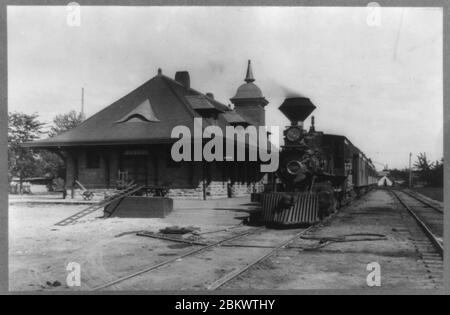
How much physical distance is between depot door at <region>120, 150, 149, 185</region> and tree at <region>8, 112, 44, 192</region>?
1380cm

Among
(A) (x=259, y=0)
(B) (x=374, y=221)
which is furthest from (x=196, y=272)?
(B) (x=374, y=221)

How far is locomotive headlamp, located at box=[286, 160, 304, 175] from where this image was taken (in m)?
13.3

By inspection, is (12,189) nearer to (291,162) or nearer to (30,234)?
(30,234)

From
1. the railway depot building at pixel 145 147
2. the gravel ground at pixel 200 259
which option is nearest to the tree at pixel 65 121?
the railway depot building at pixel 145 147

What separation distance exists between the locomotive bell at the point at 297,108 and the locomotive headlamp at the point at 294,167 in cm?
144

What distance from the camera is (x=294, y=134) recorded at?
1352 cm

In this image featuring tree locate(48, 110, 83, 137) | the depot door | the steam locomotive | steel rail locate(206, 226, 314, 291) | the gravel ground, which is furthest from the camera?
tree locate(48, 110, 83, 137)

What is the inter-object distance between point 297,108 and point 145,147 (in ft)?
33.8

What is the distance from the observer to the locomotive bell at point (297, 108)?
44.4 ft

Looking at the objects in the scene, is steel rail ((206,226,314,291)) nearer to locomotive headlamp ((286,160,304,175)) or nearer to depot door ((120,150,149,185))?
locomotive headlamp ((286,160,304,175))

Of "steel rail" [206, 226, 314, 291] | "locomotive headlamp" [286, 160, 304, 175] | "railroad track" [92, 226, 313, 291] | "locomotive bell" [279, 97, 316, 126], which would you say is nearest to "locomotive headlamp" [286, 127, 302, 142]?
"locomotive bell" [279, 97, 316, 126]

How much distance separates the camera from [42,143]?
22812 mm

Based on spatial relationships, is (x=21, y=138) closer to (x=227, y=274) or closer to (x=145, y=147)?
(x=145, y=147)
